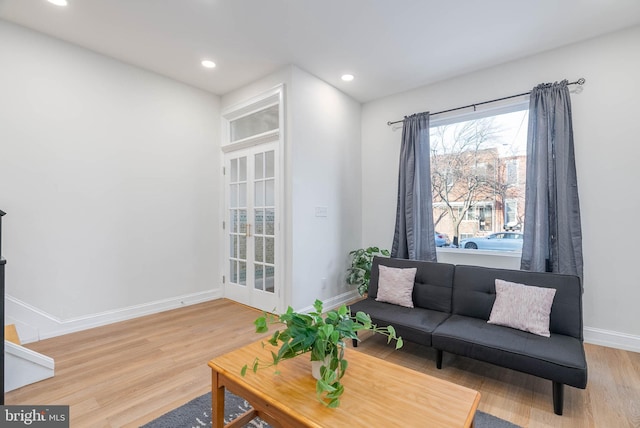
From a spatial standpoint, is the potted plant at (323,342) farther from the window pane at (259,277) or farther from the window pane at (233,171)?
the window pane at (233,171)

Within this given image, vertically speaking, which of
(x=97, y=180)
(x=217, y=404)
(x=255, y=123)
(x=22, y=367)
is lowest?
(x=22, y=367)

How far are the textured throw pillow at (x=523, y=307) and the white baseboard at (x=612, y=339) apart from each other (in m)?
1.13

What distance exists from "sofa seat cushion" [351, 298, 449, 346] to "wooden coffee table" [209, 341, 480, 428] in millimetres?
971

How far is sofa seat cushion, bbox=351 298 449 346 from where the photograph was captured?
241 cm

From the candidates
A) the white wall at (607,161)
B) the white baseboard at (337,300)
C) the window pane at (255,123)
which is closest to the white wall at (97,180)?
the window pane at (255,123)

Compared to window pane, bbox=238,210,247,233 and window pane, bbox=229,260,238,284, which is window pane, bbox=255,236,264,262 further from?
window pane, bbox=229,260,238,284

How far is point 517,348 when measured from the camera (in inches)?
79.4

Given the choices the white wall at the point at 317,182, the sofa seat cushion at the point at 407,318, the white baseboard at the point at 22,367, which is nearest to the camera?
the white baseboard at the point at 22,367

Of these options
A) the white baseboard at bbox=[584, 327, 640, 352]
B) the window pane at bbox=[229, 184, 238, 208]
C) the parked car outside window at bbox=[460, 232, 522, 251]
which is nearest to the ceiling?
the window pane at bbox=[229, 184, 238, 208]

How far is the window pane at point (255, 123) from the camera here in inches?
150

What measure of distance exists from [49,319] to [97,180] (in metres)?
1.45

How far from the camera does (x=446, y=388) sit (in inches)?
53.1

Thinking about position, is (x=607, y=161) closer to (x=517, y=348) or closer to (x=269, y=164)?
(x=517, y=348)

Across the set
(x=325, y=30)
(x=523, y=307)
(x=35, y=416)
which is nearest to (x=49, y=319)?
(x=35, y=416)
